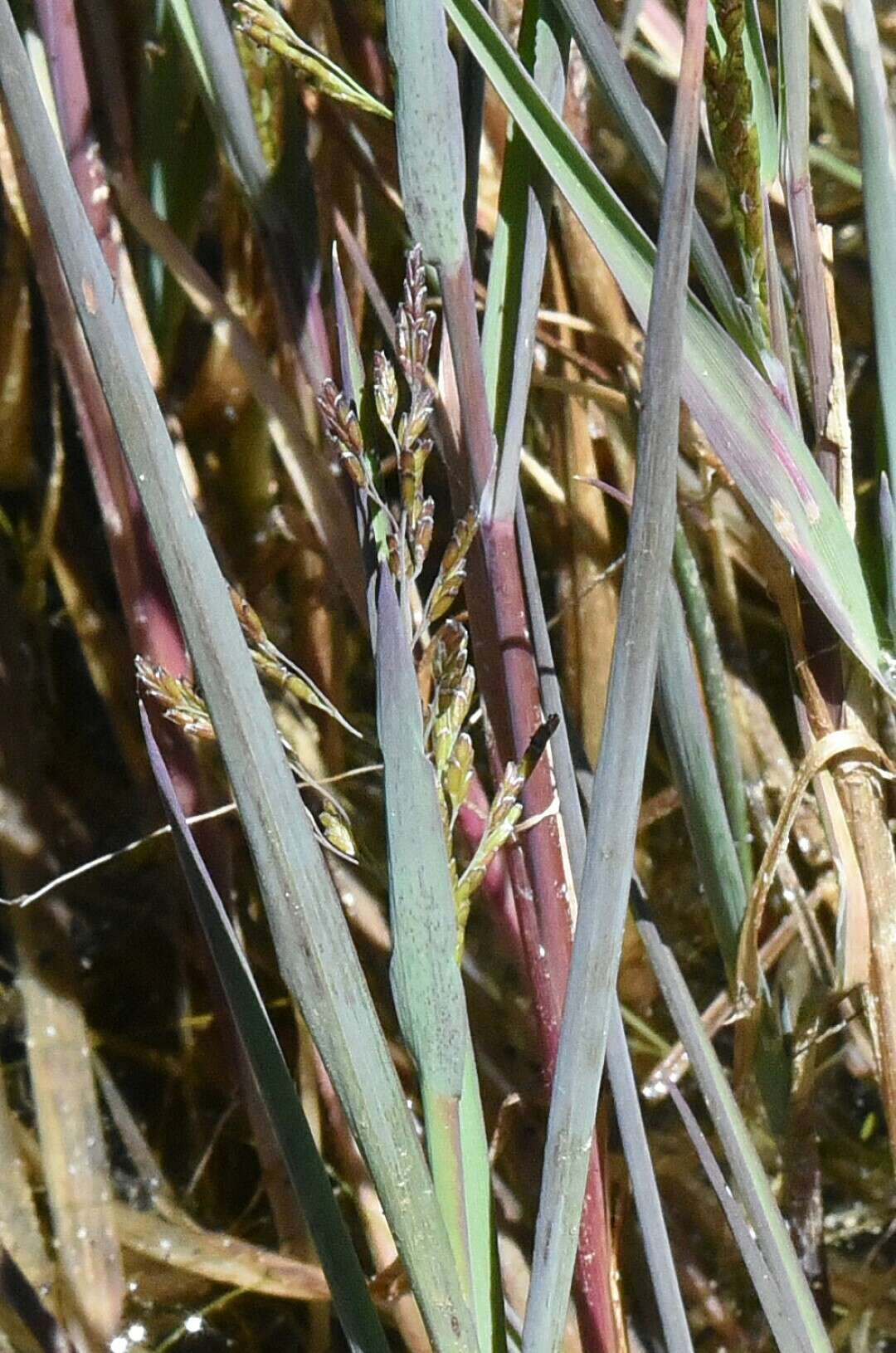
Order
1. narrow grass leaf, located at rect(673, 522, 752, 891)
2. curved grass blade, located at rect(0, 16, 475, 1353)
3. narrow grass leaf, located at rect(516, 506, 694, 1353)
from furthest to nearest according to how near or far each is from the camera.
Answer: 1. narrow grass leaf, located at rect(673, 522, 752, 891)
2. narrow grass leaf, located at rect(516, 506, 694, 1353)
3. curved grass blade, located at rect(0, 16, 475, 1353)

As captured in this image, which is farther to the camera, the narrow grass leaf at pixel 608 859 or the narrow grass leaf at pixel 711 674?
the narrow grass leaf at pixel 711 674

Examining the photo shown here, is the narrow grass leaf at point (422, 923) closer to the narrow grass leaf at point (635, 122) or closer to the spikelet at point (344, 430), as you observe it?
the spikelet at point (344, 430)

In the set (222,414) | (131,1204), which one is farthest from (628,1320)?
(222,414)

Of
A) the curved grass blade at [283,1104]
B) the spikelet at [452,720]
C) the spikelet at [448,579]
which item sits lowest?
the curved grass blade at [283,1104]

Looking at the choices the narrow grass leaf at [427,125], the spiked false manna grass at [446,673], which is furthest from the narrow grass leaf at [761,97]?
the narrow grass leaf at [427,125]

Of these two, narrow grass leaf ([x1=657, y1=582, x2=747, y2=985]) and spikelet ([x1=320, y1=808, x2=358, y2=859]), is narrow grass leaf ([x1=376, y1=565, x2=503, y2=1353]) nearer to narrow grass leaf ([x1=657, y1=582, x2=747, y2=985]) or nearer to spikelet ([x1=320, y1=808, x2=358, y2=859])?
spikelet ([x1=320, y1=808, x2=358, y2=859])

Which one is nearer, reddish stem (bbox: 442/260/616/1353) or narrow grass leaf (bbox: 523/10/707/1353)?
narrow grass leaf (bbox: 523/10/707/1353)

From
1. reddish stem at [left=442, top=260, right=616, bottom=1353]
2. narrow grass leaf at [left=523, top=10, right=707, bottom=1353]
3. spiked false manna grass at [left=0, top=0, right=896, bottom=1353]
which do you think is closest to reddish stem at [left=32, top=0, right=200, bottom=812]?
spiked false manna grass at [left=0, top=0, right=896, bottom=1353]

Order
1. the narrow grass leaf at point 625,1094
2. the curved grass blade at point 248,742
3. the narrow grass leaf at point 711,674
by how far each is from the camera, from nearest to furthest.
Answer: the curved grass blade at point 248,742 → the narrow grass leaf at point 625,1094 → the narrow grass leaf at point 711,674
